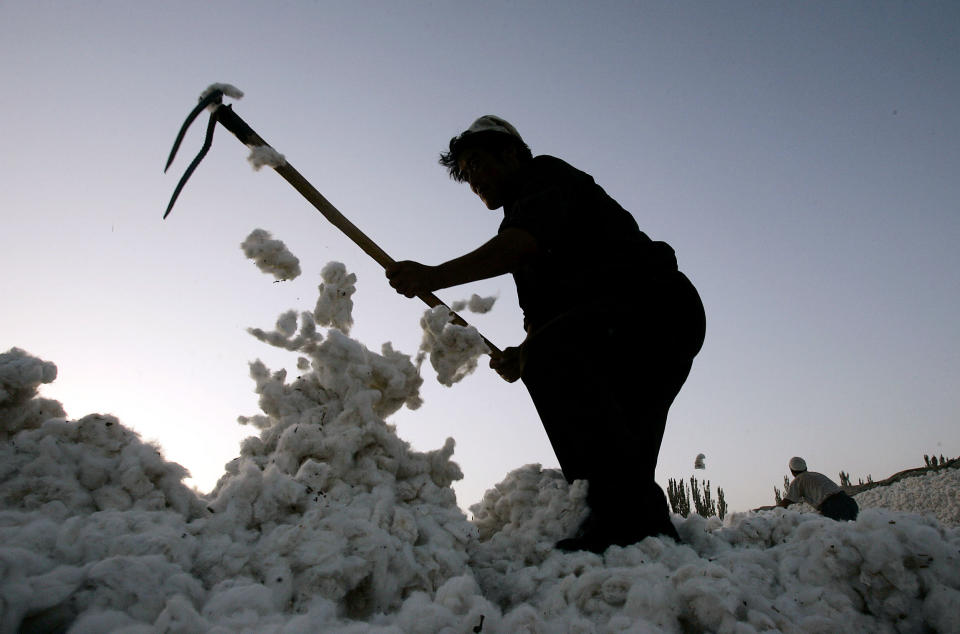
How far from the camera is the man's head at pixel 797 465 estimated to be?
6578 mm

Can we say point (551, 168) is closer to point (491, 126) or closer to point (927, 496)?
point (491, 126)

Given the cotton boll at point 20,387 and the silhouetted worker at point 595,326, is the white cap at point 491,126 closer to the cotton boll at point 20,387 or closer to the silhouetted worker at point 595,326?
the silhouetted worker at point 595,326

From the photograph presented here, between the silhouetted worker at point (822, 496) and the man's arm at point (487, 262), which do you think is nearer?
the man's arm at point (487, 262)

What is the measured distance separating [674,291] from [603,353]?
0.35 m

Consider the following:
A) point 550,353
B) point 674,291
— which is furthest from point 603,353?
point 674,291

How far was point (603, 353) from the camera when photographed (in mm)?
1952

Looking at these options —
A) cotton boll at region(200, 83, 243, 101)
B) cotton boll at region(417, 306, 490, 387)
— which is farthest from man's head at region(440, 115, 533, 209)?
cotton boll at region(200, 83, 243, 101)

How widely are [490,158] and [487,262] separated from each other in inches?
27.7

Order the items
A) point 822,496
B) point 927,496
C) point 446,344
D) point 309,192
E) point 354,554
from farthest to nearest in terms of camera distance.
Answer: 1. point 822,496
2. point 927,496
3. point 309,192
4. point 446,344
5. point 354,554

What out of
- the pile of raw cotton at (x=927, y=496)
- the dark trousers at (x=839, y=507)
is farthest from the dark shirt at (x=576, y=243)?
the dark trousers at (x=839, y=507)

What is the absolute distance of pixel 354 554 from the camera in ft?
Result: 4.23

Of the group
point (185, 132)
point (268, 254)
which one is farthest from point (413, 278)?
point (185, 132)

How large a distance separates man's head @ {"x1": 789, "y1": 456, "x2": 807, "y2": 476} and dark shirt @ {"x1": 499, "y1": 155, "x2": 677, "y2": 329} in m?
5.65

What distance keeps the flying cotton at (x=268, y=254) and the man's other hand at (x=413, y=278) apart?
1.40 feet
